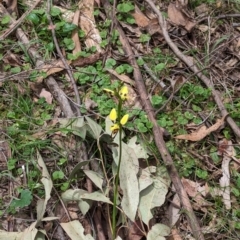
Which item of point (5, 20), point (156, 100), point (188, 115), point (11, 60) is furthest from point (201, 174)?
point (5, 20)

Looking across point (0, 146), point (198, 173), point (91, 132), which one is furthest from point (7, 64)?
point (198, 173)

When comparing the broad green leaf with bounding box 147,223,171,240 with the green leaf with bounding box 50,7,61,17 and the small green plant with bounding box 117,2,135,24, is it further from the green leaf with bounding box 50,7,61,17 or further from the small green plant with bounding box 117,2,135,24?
the green leaf with bounding box 50,7,61,17

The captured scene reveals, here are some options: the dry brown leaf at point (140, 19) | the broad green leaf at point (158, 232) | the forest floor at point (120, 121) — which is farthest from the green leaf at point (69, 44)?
the broad green leaf at point (158, 232)

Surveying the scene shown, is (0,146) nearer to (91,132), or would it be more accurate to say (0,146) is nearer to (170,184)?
(91,132)

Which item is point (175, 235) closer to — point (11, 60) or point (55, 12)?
point (11, 60)

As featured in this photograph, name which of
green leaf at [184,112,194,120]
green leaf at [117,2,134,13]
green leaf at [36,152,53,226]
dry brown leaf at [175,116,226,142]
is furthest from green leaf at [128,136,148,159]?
green leaf at [117,2,134,13]

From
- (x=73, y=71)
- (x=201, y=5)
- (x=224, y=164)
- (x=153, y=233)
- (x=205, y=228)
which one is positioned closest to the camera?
(x=153, y=233)
